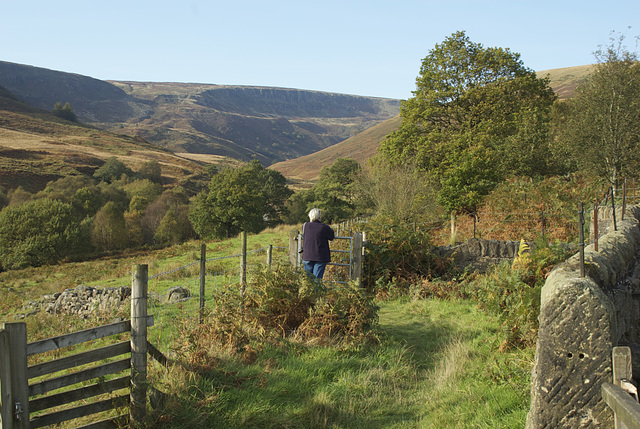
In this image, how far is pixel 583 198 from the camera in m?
17.8

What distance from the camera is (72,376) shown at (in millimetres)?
4145

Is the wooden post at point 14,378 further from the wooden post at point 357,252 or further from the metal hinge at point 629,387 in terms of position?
the wooden post at point 357,252

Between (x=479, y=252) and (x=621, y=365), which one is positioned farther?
(x=479, y=252)

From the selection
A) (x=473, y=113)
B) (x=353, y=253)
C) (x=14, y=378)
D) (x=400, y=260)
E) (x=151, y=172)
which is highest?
(x=473, y=113)

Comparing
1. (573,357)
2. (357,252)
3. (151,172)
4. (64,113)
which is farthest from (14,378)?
(64,113)

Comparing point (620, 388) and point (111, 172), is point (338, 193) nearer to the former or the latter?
point (620, 388)

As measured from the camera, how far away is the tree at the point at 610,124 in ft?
74.2

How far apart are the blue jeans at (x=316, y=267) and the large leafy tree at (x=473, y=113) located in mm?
17036

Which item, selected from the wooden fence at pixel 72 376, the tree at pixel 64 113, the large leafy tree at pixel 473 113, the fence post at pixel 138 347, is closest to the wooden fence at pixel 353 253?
the wooden fence at pixel 72 376

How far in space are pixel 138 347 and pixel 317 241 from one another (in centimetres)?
440

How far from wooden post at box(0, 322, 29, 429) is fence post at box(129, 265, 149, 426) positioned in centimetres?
94

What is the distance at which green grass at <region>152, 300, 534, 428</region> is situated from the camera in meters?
4.58

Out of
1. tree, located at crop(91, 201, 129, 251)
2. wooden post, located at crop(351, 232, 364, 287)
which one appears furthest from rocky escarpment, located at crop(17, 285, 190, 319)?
tree, located at crop(91, 201, 129, 251)

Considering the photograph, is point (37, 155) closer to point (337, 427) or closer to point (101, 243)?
point (101, 243)
